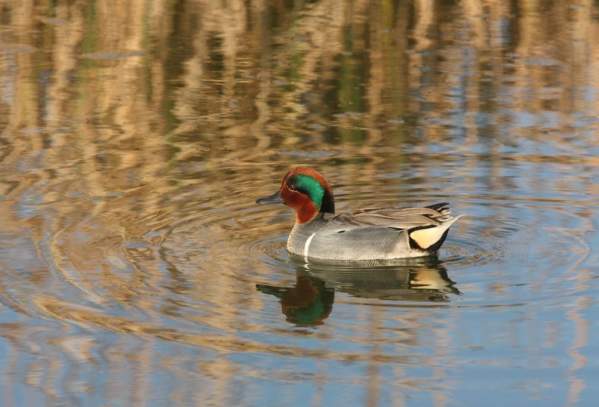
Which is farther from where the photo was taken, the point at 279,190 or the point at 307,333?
the point at 279,190

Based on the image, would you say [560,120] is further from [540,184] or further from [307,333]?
[307,333]

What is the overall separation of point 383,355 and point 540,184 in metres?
3.63

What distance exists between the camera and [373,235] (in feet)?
29.8

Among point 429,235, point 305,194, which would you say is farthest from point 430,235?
point 305,194

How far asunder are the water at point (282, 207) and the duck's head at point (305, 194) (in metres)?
0.30

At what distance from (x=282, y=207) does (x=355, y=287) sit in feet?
6.58

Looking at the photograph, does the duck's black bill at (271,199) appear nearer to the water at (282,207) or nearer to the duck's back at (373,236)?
the water at (282,207)

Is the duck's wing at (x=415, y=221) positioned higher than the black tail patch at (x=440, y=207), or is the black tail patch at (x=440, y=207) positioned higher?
the black tail patch at (x=440, y=207)

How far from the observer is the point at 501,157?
11141 millimetres

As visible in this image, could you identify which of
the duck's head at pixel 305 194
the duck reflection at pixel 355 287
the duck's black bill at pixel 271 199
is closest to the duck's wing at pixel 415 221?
the duck reflection at pixel 355 287

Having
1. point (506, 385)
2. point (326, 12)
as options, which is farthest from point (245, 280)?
point (326, 12)

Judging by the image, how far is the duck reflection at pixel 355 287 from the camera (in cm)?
808

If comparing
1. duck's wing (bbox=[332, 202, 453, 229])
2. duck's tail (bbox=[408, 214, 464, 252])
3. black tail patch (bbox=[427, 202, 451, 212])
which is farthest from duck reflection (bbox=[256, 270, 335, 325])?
black tail patch (bbox=[427, 202, 451, 212])

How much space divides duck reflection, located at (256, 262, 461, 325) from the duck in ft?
0.42
